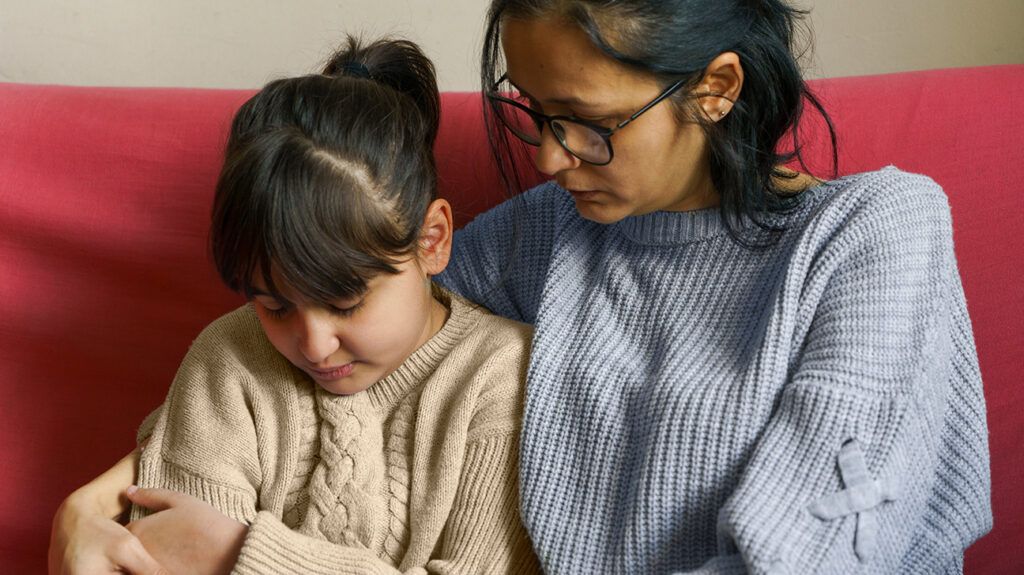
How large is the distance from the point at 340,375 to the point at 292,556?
0.65 feet

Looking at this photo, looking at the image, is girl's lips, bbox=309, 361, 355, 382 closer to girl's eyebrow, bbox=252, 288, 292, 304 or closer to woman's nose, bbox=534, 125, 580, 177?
girl's eyebrow, bbox=252, 288, 292, 304

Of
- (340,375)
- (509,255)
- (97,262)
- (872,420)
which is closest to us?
(872,420)

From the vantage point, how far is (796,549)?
933mm

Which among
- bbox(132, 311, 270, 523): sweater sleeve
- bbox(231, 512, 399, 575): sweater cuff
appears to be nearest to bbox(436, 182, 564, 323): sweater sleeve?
bbox(132, 311, 270, 523): sweater sleeve

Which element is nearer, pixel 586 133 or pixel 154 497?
pixel 586 133

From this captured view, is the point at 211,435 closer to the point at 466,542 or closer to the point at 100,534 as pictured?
the point at 100,534

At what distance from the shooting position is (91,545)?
1188 millimetres

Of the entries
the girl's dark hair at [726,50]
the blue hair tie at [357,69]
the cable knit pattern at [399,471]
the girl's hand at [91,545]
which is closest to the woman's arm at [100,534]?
the girl's hand at [91,545]

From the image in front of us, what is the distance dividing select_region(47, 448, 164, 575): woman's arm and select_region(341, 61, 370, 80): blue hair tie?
0.54 meters

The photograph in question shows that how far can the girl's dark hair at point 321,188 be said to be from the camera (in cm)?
106

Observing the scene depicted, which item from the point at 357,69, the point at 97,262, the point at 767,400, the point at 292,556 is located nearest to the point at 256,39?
the point at 97,262

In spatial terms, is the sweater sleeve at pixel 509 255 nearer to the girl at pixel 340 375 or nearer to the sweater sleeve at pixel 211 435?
the girl at pixel 340 375

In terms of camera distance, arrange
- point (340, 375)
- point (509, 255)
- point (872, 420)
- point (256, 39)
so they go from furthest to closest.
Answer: point (256, 39) → point (509, 255) → point (340, 375) → point (872, 420)

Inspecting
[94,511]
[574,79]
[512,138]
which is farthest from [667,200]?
[94,511]
